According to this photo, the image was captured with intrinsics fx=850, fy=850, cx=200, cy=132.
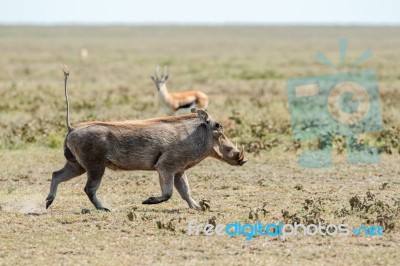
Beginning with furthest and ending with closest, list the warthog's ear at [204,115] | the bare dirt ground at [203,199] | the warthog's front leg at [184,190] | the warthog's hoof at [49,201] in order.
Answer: the warthog's ear at [204,115] → the warthog's front leg at [184,190] → the warthog's hoof at [49,201] → the bare dirt ground at [203,199]

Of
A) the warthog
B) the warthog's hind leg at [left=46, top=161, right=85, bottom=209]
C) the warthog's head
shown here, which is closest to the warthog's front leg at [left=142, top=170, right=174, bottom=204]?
the warthog

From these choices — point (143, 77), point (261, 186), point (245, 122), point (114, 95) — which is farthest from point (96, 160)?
point (143, 77)

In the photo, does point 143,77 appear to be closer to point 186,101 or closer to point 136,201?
point 186,101

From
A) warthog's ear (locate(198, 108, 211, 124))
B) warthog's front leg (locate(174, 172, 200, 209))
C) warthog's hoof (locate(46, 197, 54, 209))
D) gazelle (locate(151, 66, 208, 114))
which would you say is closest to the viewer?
warthog's hoof (locate(46, 197, 54, 209))

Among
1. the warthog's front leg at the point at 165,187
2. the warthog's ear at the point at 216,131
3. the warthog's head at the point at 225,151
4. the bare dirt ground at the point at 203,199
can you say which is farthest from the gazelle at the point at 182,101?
the warthog's front leg at the point at 165,187

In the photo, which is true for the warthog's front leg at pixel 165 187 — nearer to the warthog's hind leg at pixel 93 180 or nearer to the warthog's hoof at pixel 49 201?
the warthog's hind leg at pixel 93 180

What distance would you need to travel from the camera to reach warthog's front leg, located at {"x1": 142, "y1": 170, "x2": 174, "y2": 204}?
8.62 metres

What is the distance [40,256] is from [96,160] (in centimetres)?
186

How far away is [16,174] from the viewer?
11336mm

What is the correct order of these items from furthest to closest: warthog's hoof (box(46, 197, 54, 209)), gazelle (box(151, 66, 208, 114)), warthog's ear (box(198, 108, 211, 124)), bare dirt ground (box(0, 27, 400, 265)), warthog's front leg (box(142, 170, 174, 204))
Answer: gazelle (box(151, 66, 208, 114)) → warthog's ear (box(198, 108, 211, 124)) → warthog's hoof (box(46, 197, 54, 209)) → warthog's front leg (box(142, 170, 174, 204)) → bare dirt ground (box(0, 27, 400, 265))

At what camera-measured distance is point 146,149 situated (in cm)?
884

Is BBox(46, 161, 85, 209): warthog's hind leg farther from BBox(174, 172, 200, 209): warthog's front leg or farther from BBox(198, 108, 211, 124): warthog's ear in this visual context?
BBox(198, 108, 211, 124): warthog's ear

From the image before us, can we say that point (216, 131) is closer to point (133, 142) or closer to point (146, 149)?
point (146, 149)

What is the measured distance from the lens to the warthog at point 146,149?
8688 millimetres
